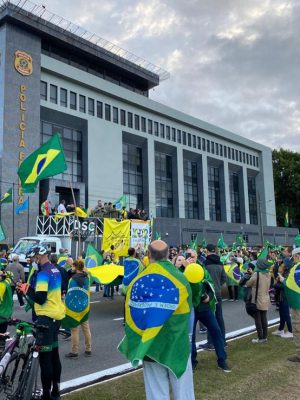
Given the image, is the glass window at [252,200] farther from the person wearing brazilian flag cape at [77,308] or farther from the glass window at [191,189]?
the person wearing brazilian flag cape at [77,308]

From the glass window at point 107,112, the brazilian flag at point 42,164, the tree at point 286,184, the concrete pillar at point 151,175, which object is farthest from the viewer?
the tree at point 286,184

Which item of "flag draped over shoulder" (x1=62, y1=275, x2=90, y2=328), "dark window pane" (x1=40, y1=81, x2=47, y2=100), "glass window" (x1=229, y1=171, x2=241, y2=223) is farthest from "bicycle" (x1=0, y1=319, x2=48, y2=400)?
"glass window" (x1=229, y1=171, x2=241, y2=223)

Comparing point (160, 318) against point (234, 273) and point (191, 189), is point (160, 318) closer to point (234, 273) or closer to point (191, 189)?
point (234, 273)

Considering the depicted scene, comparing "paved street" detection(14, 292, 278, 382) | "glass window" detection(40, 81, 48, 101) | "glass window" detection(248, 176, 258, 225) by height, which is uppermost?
"glass window" detection(40, 81, 48, 101)

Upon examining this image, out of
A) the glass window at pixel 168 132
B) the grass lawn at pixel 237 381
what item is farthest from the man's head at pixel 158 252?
the glass window at pixel 168 132

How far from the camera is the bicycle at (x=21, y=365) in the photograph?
14.9 ft

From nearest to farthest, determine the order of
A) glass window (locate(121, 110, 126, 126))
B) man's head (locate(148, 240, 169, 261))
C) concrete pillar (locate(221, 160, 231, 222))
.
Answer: man's head (locate(148, 240, 169, 261)) < glass window (locate(121, 110, 126, 126)) < concrete pillar (locate(221, 160, 231, 222))

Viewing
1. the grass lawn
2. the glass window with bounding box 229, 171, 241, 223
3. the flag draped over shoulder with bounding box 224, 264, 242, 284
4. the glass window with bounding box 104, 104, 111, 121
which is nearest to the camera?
the grass lawn

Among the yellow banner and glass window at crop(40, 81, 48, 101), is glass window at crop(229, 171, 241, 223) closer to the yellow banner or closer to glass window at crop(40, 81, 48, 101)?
glass window at crop(40, 81, 48, 101)

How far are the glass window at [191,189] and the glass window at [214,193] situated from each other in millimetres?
3354

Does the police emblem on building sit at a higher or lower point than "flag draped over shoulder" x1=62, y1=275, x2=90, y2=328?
higher

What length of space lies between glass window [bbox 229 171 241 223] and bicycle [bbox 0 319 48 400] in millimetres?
60329

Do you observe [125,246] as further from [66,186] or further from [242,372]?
[66,186]

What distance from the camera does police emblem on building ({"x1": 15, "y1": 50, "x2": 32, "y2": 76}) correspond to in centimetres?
3544
